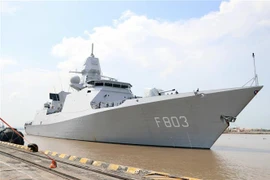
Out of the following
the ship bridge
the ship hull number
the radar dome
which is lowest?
the ship hull number

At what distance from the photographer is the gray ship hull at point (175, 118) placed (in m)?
11.1

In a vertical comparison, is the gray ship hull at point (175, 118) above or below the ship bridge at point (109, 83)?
below

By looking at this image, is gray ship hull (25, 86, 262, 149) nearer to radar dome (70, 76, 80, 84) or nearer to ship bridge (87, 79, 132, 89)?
ship bridge (87, 79, 132, 89)

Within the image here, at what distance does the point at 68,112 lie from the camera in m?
20.1

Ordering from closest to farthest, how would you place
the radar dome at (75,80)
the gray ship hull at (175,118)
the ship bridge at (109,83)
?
the gray ship hull at (175,118), the ship bridge at (109,83), the radar dome at (75,80)

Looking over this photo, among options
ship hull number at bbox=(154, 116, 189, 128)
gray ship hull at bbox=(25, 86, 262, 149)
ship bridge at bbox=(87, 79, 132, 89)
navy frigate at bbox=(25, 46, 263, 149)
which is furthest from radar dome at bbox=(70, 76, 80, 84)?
ship hull number at bbox=(154, 116, 189, 128)

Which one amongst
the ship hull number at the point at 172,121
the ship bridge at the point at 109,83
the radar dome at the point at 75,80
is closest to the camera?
the ship hull number at the point at 172,121

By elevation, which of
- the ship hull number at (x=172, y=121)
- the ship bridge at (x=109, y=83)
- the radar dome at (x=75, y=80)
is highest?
the radar dome at (x=75, y=80)

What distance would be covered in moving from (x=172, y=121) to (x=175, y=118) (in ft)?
0.73

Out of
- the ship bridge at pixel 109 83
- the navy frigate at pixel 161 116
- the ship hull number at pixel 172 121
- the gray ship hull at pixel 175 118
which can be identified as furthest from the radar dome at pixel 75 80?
the ship hull number at pixel 172 121

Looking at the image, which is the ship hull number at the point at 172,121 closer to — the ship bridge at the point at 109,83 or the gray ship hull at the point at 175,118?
the gray ship hull at the point at 175,118

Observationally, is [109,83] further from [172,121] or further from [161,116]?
[172,121]

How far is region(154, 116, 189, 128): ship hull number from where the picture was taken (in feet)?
38.1

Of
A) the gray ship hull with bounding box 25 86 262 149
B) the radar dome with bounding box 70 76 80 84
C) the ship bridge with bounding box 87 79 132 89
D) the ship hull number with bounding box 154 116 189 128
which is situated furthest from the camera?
the radar dome with bounding box 70 76 80 84
